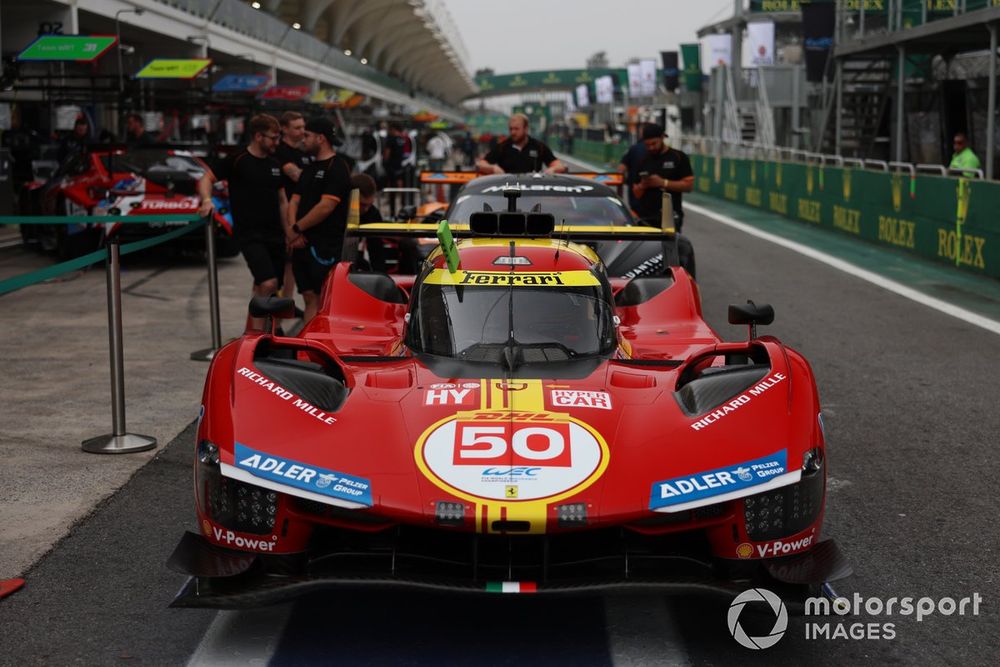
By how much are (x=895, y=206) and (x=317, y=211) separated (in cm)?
1153

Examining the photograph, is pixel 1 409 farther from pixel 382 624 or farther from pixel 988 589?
pixel 988 589

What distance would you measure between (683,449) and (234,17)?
33696mm

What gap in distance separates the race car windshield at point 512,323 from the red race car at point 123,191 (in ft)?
32.1

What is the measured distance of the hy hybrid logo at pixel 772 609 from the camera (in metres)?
4.25

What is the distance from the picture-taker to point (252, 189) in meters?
9.65

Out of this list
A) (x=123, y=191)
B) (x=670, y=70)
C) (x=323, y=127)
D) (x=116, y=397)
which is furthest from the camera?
(x=670, y=70)

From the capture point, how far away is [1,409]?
8.30 meters

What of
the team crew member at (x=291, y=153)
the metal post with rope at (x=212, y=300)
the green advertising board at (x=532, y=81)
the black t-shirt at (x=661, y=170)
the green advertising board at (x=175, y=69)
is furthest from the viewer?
the green advertising board at (x=532, y=81)

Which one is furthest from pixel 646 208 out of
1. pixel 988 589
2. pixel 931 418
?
pixel 988 589

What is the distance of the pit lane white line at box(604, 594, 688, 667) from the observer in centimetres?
431

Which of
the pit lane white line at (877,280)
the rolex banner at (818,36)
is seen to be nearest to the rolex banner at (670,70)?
the rolex banner at (818,36)

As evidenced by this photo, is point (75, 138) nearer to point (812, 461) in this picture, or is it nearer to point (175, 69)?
point (175, 69)

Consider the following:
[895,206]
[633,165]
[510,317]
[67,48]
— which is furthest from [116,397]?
[895,206]

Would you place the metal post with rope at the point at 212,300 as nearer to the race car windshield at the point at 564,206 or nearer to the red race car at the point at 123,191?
the race car windshield at the point at 564,206
